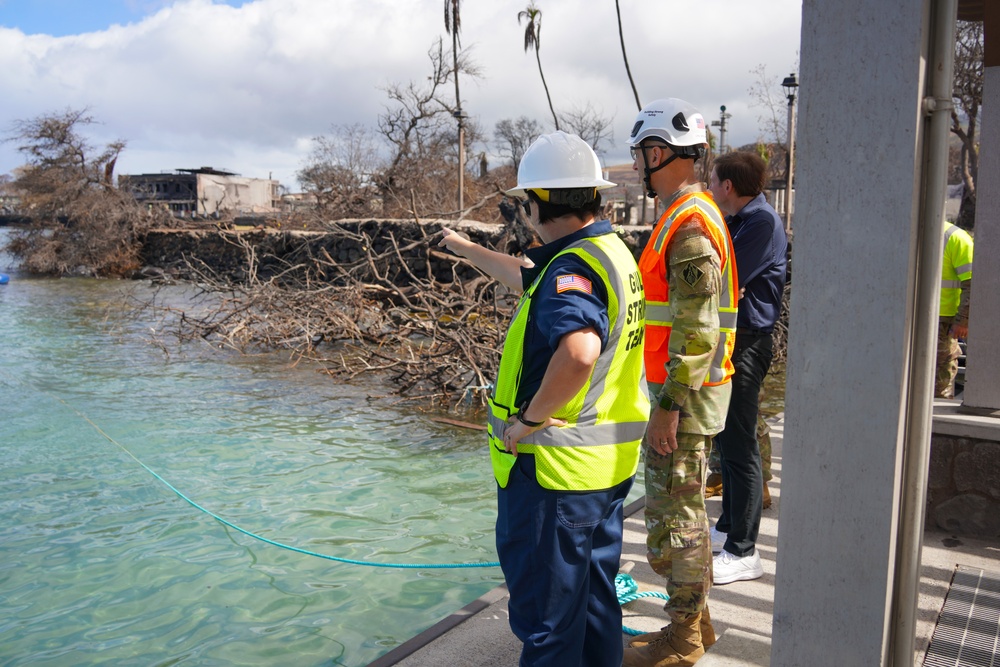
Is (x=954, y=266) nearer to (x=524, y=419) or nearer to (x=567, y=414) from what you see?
(x=567, y=414)

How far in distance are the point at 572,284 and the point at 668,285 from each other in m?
0.82

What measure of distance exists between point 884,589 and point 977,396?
10.1 ft

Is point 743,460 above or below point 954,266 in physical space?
below

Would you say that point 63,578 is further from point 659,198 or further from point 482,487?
point 659,198

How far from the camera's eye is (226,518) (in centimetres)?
613

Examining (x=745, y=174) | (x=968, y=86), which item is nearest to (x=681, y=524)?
(x=745, y=174)

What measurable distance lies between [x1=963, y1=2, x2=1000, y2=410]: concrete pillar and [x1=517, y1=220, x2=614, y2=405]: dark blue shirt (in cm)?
299

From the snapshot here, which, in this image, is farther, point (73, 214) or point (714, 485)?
point (73, 214)

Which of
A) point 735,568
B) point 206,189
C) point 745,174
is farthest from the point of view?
point 206,189

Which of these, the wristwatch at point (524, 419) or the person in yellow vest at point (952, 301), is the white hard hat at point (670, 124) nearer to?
the wristwatch at point (524, 419)

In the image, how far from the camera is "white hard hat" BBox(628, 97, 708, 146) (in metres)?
3.26

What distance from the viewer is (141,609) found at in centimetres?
462

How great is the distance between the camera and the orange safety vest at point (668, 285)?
317cm

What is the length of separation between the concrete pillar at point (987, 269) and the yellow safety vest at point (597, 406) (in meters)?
2.86
